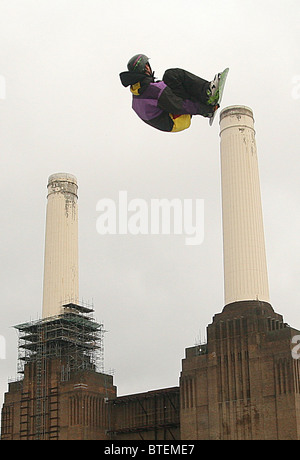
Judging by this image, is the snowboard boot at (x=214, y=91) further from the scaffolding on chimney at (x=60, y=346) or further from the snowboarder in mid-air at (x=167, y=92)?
the scaffolding on chimney at (x=60, y=346)

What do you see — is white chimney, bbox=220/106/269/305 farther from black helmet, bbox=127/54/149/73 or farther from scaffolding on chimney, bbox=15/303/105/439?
black helmet, bbox=127/54/149/73

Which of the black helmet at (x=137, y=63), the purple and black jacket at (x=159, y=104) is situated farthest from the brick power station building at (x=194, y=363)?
the black helmet at (x=137, y=63)

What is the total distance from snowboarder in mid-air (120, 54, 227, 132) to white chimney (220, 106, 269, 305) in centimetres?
4331

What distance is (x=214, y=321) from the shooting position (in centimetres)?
6378

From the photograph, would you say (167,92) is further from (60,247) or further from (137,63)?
(60,247)

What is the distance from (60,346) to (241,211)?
22.2 meters

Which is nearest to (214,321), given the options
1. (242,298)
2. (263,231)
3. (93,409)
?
(242,298)

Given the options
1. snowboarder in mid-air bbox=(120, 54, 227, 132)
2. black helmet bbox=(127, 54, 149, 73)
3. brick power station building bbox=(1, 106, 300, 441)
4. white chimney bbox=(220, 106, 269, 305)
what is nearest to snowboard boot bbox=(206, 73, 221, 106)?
snowboarder in mid-air bbox=(120, 54, 227, 132)

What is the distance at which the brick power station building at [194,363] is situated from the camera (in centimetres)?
5950

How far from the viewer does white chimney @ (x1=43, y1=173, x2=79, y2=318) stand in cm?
7912

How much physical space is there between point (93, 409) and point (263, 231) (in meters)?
22.0
